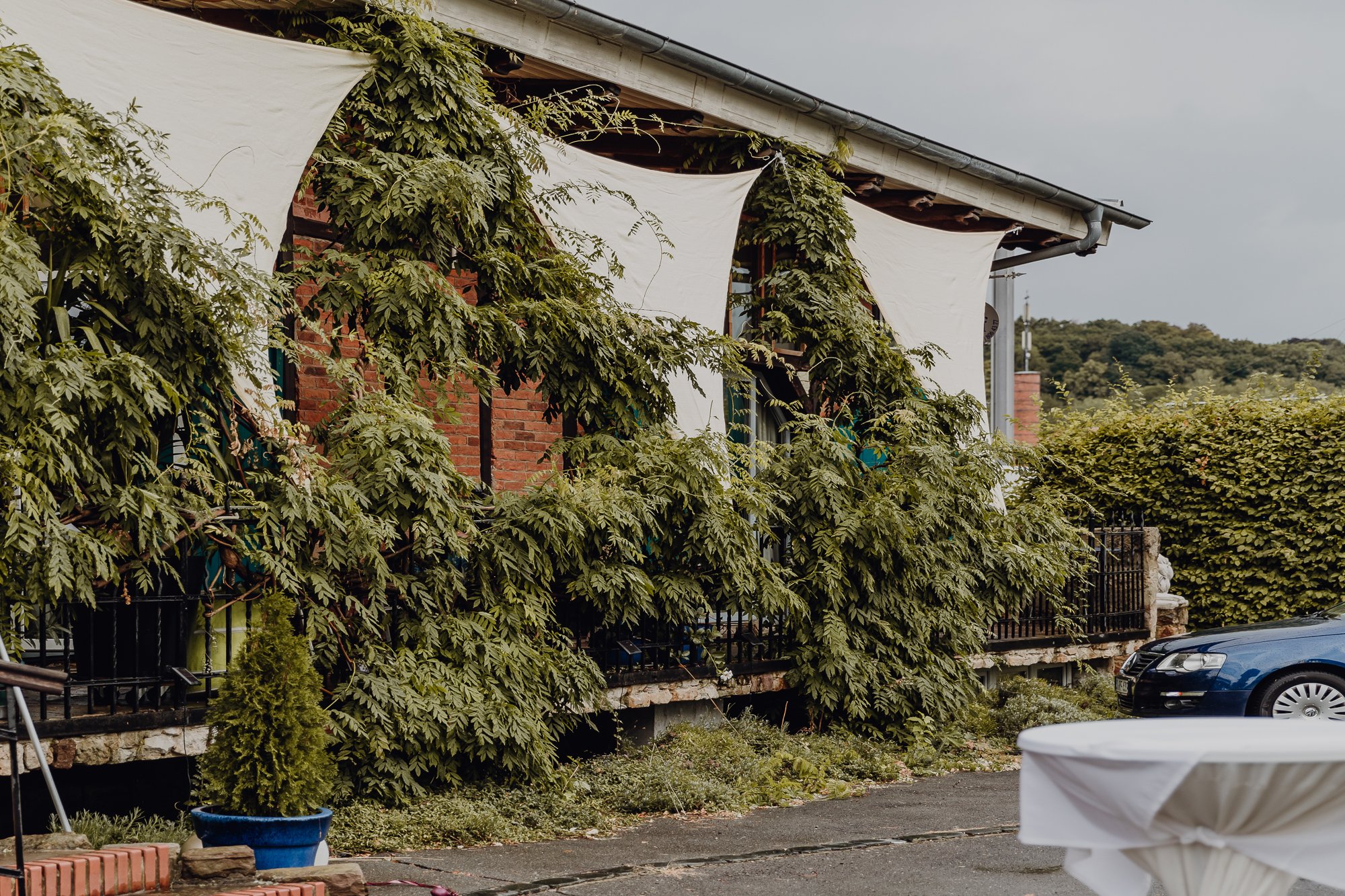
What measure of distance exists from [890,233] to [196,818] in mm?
8426

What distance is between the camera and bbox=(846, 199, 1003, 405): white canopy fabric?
11.3 m

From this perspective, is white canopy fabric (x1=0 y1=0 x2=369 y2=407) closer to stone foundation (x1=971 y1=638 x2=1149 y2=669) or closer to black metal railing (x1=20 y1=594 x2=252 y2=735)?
black metal railing (x1=20 y1=594 x2=252 y2=735)

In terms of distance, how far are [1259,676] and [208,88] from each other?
8411 millimetres

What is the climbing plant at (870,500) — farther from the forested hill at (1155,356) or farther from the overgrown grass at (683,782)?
the forested hill at (1155,356)

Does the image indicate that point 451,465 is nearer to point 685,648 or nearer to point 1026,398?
point 685,648

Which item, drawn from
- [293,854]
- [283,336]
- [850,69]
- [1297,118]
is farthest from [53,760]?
[850,69]

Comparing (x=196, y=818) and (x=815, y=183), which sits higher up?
(x=815, y=183)

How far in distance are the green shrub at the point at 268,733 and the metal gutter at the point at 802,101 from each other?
17.9ft

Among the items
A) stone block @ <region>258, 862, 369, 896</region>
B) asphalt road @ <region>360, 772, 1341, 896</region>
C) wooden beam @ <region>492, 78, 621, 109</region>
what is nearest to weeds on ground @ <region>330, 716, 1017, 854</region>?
asphalt road @ <region>360, 772, 1341, 896</region>

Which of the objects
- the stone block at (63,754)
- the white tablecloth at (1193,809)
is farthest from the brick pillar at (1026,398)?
the white tablecloth at (1193,809)

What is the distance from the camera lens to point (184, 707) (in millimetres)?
6160

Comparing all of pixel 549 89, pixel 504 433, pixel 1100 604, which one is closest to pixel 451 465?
pixel 504 433

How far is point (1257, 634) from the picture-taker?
9.68 metres

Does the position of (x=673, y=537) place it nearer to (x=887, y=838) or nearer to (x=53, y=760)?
(x=887, y=838)
